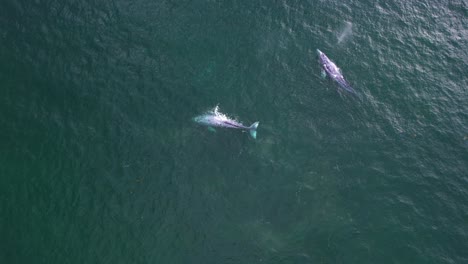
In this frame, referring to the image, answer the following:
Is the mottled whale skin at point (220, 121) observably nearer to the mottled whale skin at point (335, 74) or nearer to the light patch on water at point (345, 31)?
the mottled whale skin at point (335, 74)

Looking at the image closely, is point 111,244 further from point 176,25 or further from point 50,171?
point 176,25

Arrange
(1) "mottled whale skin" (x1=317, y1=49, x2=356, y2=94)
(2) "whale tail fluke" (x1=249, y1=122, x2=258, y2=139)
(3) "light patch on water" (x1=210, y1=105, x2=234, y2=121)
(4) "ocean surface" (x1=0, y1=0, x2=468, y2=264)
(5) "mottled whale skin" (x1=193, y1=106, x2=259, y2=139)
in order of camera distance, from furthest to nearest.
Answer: (1) "mottled whale skin" (x1=317, y1=49, x2=356, y2=94)
(3) "light patch on water" (x1=210, y1=105, x2=234, y2=121)
(5) "mottled whale skin" (x1=193, y1=106, x2=259, y2=139)
(2) "whale tail fluke" (x1=249, y1=122, x2=258, y2=139)
(4) "ocean surface" (x1=0, y1=0, x2=468, y2=264)

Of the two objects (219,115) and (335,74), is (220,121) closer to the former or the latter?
(219,115)

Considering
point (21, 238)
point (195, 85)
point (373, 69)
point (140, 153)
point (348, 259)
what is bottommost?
point (21, 238)

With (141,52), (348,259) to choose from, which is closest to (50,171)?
(141,52)

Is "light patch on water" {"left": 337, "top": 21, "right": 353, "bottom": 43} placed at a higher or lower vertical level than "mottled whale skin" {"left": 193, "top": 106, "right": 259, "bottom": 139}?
higher

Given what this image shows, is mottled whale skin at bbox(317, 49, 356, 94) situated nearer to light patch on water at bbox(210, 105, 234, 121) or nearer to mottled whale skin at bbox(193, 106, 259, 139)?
mottled whale skin at bbox(193, 106, 259, 139)

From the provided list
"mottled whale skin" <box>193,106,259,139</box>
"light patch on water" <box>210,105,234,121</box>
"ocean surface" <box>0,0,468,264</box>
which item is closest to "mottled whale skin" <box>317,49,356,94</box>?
"ocean surface" <box>0,0,468,264</box>
